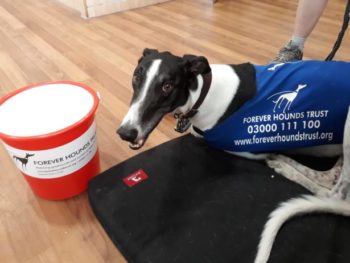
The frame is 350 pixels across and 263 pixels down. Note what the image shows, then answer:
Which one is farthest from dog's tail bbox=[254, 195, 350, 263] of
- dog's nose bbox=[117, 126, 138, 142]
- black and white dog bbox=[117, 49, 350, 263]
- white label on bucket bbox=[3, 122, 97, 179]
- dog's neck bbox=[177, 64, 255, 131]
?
white label on bucket bbox=[3, 122, 97, 179]

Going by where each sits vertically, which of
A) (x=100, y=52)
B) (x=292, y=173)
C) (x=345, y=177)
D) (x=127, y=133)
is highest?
(x=127, y=133)

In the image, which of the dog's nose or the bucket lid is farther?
the bucket lid

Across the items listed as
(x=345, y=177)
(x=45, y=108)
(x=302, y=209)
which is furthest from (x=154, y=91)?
(x=345, y=177)

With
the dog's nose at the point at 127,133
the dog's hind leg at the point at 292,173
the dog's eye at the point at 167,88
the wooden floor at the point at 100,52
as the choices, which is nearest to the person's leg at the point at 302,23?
the wooden floor at the point at 100,52

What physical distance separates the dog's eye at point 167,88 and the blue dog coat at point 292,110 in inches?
12.1

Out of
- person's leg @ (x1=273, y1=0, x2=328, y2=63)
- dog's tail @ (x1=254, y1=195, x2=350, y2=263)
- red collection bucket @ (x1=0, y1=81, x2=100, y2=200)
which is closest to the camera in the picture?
dog's tail @ (x1=254, y1=195, x2=350, y2=263)

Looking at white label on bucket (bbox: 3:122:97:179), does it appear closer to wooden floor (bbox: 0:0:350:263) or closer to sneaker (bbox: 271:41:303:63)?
wooden floor (bbox: 0:0:350:263)

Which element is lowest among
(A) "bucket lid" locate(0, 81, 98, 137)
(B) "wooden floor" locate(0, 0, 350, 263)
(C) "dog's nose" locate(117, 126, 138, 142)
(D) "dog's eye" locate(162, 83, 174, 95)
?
(B) "wooden floor" locate(0, 0, 350, 263)

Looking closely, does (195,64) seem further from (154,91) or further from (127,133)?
(127,133)

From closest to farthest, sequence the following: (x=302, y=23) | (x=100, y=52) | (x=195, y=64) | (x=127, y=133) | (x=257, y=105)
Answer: (x=127, y=133), (x=195, y=64), (x=257, y=105), (x=302, y=23), (x=100, y=52)

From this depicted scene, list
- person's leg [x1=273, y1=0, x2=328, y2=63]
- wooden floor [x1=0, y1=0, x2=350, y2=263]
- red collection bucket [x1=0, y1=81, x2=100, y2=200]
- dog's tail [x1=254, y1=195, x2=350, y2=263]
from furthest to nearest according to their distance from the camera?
person's leg [x1=273, y1=0, x2=328, y2=63], wooden floor [x1=0, y1=0, x2=350, y2=263], red collection bucket [x1=0, y1=81, x2=100, y2=200], dog's tail [x1=254, y1=195, x2=350, y2=263]

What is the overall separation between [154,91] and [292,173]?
0.71 meters

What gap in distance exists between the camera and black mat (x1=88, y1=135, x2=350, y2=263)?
120 centimetres

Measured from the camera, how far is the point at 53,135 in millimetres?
1276
